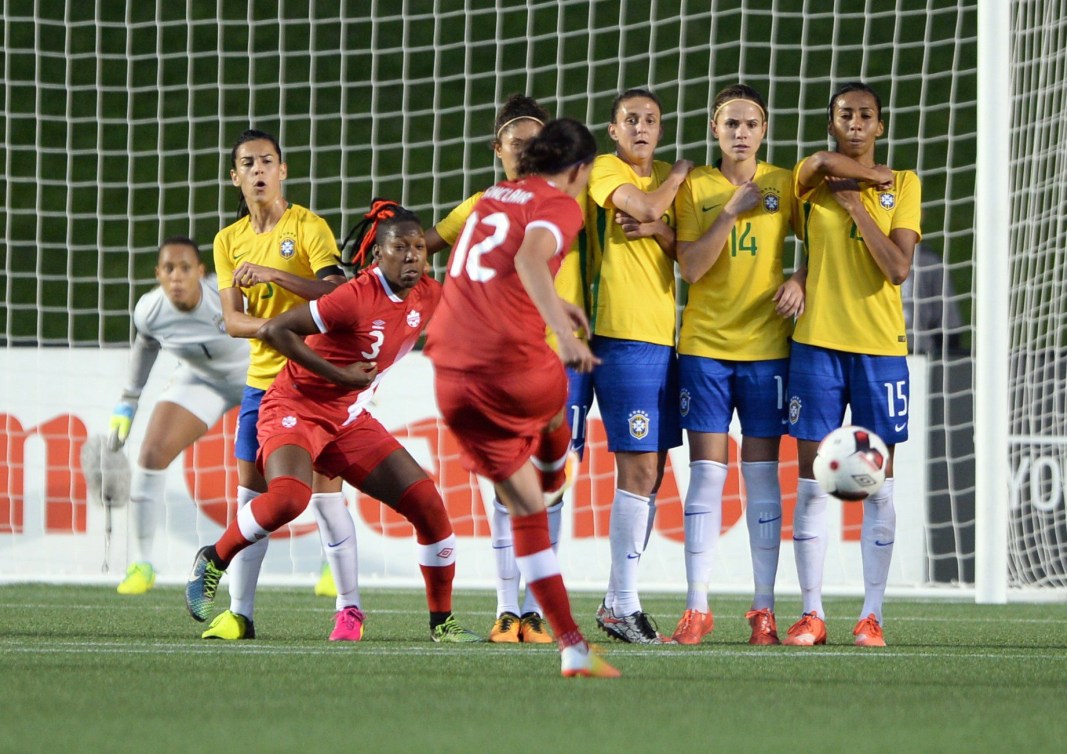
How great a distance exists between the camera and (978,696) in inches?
152

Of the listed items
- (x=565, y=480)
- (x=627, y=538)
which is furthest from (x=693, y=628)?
(x=565, y=480)

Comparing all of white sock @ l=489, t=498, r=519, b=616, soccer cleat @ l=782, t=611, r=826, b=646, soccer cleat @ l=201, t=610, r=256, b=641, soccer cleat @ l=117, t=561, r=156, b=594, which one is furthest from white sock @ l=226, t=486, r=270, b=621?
soccer cleat @ l=117, t=561, r=156, b=594

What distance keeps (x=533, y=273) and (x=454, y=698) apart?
1067 millimetres

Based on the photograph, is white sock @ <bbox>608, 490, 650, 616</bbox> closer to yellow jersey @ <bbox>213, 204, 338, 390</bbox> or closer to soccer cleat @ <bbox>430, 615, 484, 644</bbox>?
soccer cleat @ <bbox>430, 615, 484, 644</bbox>

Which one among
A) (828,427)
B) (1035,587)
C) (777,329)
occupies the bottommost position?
(1035,587)

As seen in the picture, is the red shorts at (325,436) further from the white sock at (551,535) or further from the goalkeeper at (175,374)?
the goalkeeper at (175,374)

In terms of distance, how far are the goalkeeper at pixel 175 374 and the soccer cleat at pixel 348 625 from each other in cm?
281

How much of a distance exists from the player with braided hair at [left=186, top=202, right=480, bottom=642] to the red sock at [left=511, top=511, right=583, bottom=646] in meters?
1.19

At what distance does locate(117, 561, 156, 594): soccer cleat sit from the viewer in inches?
319

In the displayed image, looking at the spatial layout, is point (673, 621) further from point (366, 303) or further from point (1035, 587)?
point (1035, 587)

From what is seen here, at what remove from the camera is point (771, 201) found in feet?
18.1

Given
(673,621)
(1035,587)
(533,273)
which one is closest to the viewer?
(533,273)

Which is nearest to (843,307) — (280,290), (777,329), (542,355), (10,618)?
(777,329)

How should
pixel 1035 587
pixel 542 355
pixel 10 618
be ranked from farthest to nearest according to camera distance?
pixel 1035 587, pixel 10 618, pixel 542 355
